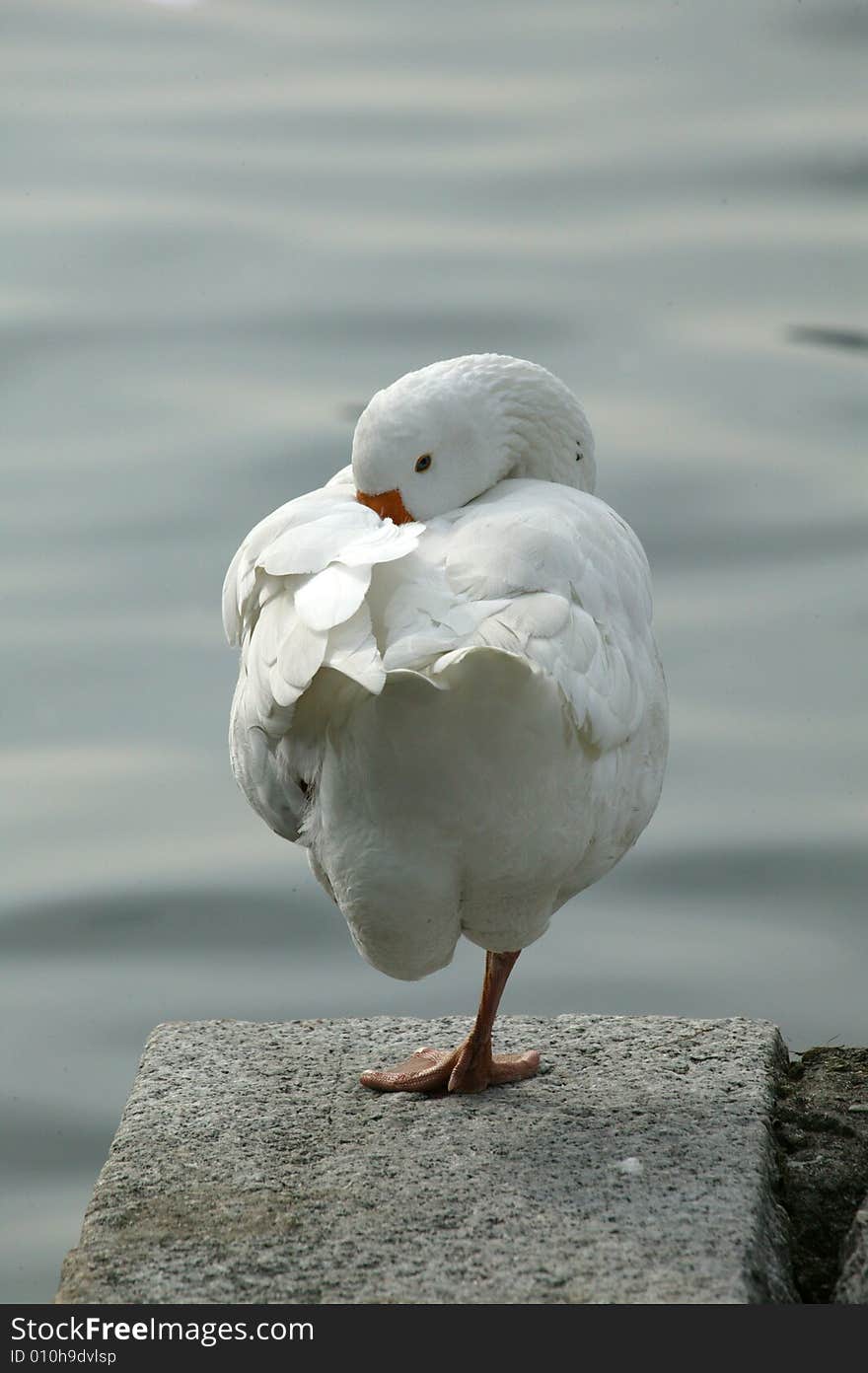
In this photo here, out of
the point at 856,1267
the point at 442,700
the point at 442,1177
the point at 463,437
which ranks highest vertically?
the point at 463,437

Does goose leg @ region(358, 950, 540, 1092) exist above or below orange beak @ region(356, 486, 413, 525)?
below

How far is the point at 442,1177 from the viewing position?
336 centimetres

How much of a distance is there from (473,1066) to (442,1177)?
45cm

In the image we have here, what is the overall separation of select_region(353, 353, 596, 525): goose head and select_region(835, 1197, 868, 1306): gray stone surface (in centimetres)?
164

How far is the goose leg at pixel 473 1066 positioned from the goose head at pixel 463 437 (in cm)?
105

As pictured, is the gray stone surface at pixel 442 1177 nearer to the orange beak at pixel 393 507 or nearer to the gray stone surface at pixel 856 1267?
the gray stone surface at pixel 856 1267

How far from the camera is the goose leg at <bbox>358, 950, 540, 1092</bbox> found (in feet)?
12.4

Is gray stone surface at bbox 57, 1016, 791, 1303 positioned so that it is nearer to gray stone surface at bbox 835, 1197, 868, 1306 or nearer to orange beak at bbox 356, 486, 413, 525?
gray stone surface at bbox 835, 1197, 868, 1306

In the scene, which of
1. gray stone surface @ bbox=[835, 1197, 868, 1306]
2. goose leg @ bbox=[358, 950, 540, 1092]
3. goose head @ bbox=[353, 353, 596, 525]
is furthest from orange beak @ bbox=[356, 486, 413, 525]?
gray stone surface @ bbox=[835, 1197, 868, 1306]

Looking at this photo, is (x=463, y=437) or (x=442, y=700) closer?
(x=442, y=700)

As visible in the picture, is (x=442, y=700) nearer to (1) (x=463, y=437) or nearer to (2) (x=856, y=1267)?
(1) (x=463, y=437)

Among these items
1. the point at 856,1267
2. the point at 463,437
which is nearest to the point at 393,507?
the point at 463,437
